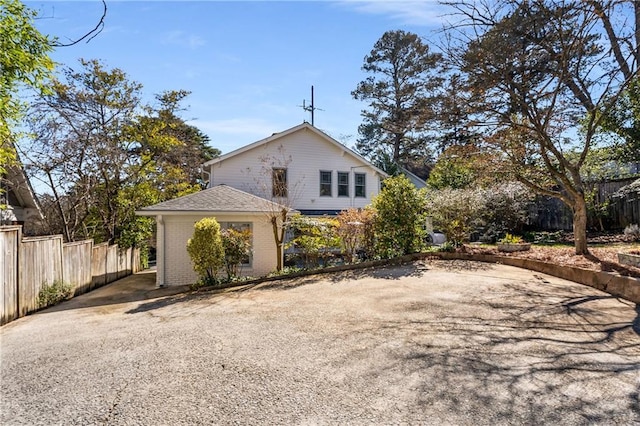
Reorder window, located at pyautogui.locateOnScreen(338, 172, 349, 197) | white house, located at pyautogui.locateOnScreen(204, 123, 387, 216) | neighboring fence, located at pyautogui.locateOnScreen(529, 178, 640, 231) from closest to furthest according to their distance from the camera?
neighboring fence, located at pyautogui.locateOnScreen(529, 178, 640, 231), white house, located at pyautogui.locateOnScreen(204, 123, 387, 216), window, located at pyautogui.locateOnScreen(338, 172, 349, 197)

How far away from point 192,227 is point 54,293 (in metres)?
4.17

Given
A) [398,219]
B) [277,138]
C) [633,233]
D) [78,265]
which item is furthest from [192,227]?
[633,233]

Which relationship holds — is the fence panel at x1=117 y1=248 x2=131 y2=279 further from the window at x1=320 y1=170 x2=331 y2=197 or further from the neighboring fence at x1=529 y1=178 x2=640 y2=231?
the neighboring fence at x1=529 y1=178 x2=640 y2=231

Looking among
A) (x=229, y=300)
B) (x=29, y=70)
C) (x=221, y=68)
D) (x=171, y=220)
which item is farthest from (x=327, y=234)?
(x=29, y=70)

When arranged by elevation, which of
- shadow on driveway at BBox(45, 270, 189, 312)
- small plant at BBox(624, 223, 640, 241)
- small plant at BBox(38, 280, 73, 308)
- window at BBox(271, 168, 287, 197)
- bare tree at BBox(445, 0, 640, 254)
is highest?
bare tree at BBox(445, 0, 640, 254)

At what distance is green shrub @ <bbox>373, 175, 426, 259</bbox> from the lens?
11383 mm

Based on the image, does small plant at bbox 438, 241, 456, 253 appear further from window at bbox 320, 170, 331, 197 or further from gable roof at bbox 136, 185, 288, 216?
window at bbox 320, 170, 331, 197

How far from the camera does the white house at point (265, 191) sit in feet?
38.7

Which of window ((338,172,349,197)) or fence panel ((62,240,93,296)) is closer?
fence panel ((62,240,93,296))

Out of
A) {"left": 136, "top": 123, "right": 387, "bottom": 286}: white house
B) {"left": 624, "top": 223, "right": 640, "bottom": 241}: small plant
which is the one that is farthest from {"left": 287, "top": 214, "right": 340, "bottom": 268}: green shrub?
{"left": 624, "top": 223, "right": 640, "bottom": 241}: small plant

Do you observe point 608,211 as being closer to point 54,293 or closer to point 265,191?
point 265,191

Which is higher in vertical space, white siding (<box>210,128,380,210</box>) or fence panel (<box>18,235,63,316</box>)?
white siding (<box>210,128,380,210</box>)

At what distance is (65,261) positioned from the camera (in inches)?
373

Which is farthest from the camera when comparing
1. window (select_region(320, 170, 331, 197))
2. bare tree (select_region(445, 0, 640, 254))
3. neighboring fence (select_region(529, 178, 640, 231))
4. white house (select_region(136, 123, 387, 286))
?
window (select_region(320, 170, 331, 197))
